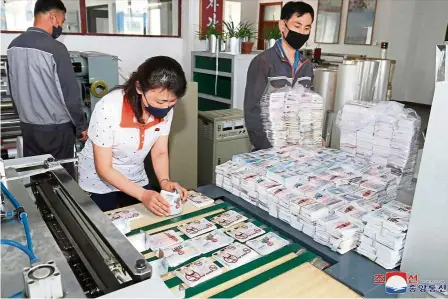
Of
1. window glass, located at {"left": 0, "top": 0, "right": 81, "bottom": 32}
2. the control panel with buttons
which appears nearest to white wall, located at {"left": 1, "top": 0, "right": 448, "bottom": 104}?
window glass, located at {"left": 0, "top": 0, "right": 81, "bottom": 32}

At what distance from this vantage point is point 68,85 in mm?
2607

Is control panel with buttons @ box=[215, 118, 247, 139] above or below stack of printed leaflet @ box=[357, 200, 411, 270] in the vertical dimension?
below

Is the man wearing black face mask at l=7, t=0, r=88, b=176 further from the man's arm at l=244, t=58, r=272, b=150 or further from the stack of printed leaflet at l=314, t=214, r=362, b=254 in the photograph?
the stack of printed leaflet at l=314, t=214, r=362, b=254

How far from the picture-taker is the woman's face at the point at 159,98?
1.45 metres

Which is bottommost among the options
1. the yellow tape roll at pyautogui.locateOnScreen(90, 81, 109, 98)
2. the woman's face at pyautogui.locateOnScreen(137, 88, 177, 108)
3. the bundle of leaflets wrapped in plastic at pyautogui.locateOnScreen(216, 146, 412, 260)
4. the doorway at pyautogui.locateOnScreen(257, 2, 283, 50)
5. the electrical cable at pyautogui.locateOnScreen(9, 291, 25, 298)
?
the bundle of leaflets wrapped in plastic at pyautogui.locateOnScreen(216, 146, 412, 260)

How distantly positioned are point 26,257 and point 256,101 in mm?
1534

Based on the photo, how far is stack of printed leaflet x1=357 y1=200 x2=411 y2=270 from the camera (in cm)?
117

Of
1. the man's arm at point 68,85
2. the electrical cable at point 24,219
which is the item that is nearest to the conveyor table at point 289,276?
the electrical cable at point 24,219

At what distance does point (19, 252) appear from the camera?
80 centimetres

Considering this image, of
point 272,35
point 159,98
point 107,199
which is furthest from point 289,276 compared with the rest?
point 272,35

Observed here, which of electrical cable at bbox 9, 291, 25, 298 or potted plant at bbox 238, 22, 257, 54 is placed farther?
potted plant at bbox 238, 22, 257, 54

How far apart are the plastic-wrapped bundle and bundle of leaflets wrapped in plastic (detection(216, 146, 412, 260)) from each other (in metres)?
0.09

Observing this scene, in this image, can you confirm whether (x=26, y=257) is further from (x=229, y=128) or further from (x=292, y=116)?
(x=229, y=128)

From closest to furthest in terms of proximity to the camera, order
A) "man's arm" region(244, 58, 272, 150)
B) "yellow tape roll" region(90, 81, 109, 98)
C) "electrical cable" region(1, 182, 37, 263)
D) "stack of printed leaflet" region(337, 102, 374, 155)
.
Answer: "electrical cable" region(1, 182, 37, 263) < "stack of printed leaflet" region(337, 102, 374, 155) < "man's arm" region(244, 58, 272, 150) < "yellow tape roll" region(90, 81, 109, 98)
